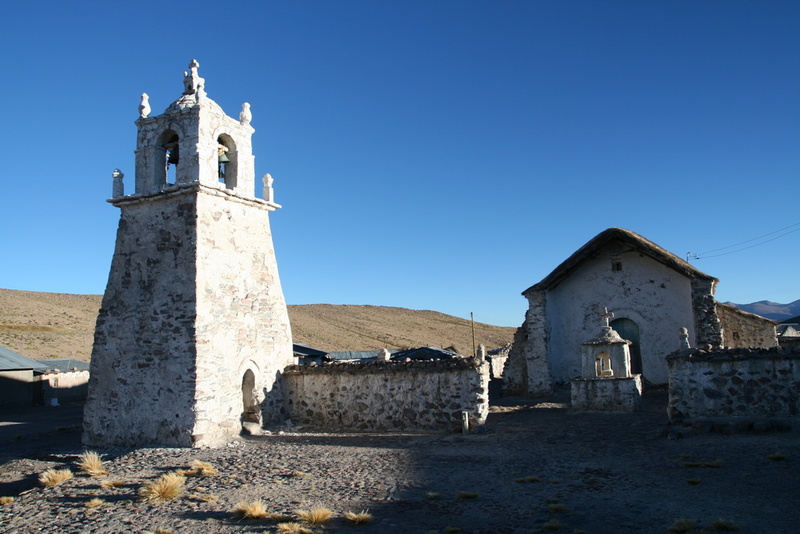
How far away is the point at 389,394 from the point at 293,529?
686cm

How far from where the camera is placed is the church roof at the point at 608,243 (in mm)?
19219

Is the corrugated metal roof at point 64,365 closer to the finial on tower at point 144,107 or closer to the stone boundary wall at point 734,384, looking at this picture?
the finial on tower at point 144,107

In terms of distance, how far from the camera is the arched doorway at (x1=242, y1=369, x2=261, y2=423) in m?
14.4

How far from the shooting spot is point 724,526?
21.1ft

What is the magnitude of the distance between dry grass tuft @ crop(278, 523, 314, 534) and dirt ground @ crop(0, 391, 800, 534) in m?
0.26

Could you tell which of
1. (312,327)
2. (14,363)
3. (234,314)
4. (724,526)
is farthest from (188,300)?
(312,327)

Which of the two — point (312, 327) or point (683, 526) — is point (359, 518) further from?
point (312, 327)

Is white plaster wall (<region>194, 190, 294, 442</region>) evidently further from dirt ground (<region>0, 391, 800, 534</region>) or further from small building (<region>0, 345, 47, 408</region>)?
small building (<region>0, 345, 47, 408</region>)

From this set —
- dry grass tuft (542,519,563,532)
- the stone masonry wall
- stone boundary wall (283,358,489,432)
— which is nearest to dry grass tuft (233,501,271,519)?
dry grass tuft (542,519,563,532)

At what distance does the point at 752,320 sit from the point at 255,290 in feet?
52.0

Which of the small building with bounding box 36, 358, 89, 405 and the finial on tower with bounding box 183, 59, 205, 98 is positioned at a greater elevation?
the finial on tower with bounding box 183, 59, 205, 98

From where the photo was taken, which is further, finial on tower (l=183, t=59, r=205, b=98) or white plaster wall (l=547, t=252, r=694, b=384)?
white plaster wall (l=547, t=252, r=694, b=384)

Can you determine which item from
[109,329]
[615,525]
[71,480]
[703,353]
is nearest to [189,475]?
[71,480]

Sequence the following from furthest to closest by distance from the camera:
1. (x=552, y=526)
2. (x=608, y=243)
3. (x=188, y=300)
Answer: (x=608, y=243) < (x=188, y=300) < (x=552, y=526)
